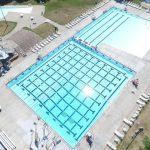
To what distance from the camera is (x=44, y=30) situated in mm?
41219

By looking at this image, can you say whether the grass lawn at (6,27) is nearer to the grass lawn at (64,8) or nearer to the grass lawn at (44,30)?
the grass lawn at (44,30)

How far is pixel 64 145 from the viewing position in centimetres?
2728

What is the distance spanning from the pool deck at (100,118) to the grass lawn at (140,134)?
129 centimetres

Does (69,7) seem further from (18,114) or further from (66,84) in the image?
(18,114)

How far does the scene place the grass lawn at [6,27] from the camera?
40878mm

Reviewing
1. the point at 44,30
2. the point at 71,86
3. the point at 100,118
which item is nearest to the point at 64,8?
the point at 44,30

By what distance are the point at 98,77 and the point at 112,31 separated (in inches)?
427

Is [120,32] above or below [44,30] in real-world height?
above

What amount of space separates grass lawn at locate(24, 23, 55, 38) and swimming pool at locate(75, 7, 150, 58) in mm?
4532

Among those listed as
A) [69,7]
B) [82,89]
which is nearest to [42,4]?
[69,7]

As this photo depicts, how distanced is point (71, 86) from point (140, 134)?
11.1 m

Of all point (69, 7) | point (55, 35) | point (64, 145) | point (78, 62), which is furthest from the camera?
point (69, 7)

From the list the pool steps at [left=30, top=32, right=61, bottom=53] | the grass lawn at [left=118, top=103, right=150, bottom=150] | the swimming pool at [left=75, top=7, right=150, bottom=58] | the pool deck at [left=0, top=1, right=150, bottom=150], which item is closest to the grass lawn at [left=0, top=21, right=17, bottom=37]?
the pool steps at [left=30, top=32, right=61, bottom=53]

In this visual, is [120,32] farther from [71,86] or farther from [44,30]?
[71,86]
